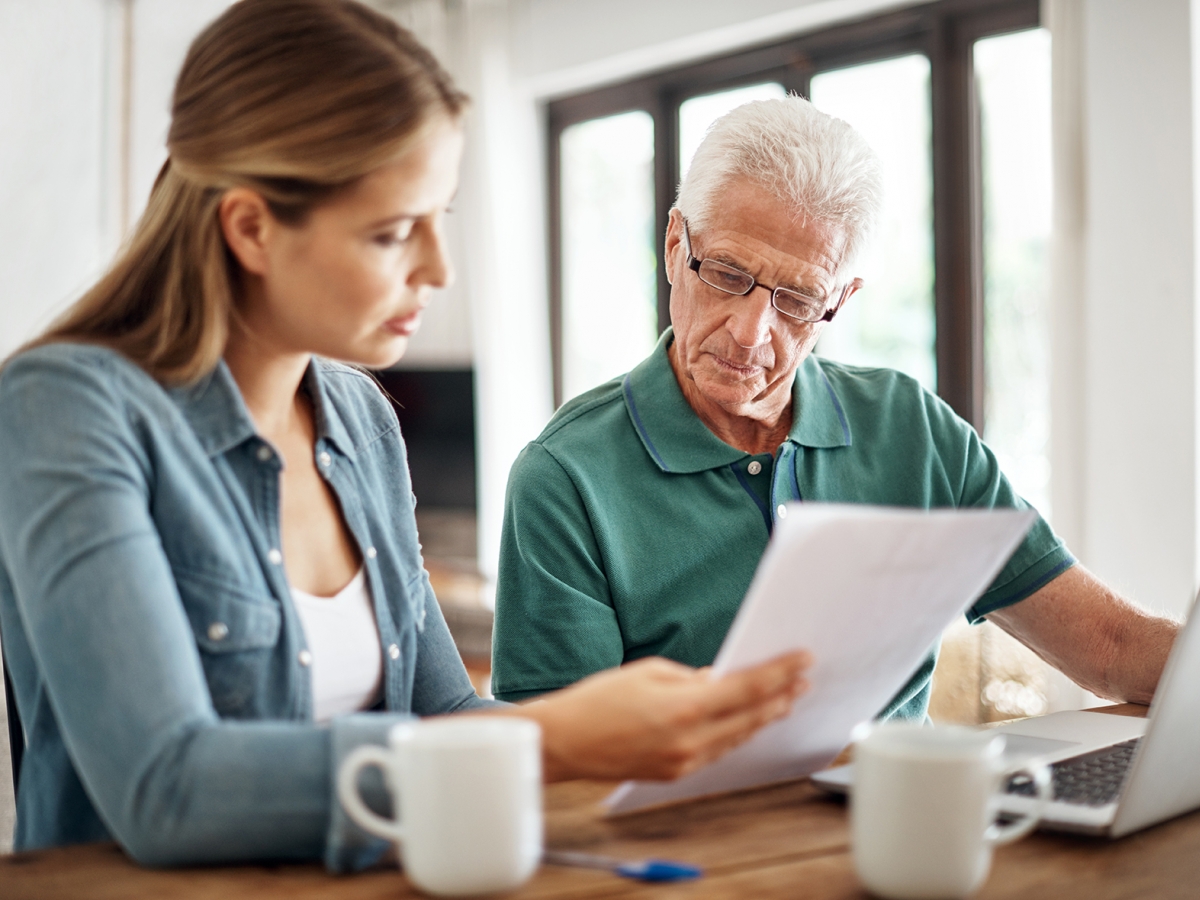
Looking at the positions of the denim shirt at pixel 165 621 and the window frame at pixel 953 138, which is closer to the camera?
the denim shirt at pixel 165 621

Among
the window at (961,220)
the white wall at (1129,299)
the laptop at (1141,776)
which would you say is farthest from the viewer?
the window at (961,220)

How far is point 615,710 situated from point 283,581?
363 millimetres

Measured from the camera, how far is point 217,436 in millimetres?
992

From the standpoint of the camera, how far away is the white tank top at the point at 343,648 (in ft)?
3.46

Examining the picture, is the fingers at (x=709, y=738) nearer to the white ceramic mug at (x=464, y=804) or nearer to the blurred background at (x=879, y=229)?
the white ceramic mug at (x=464, y=804)

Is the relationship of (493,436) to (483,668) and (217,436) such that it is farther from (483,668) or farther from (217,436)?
(217,436)

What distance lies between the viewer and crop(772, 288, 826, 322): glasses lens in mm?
1532

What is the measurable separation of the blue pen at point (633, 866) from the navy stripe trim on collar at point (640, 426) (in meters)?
0.73

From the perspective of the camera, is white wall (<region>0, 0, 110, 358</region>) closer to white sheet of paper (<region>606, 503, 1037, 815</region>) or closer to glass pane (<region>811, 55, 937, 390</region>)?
glass pane (<region>811, 55, 937, 390</region>)

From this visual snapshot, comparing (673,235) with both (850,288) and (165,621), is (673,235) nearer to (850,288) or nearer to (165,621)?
(850,288)

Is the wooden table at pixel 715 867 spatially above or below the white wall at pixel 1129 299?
below

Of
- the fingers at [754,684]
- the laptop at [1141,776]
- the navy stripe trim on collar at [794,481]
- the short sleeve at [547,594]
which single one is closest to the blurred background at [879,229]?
the navy stripe trim on collar at [794,481]

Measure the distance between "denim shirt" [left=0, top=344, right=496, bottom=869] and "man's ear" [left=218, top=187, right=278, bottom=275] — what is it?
0.10 m

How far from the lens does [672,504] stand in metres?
1.49
